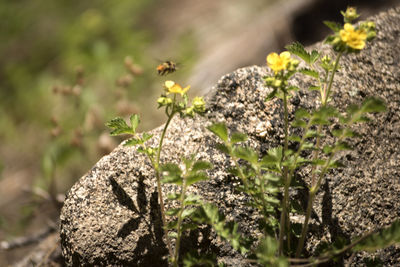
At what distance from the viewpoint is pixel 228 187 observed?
6.56ft

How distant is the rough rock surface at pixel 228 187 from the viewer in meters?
1.93

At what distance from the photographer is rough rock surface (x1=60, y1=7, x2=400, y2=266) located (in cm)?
193

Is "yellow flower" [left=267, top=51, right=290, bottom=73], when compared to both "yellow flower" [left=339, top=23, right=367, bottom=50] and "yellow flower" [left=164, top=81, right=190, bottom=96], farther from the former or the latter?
"yellow flower" [left=164, top=81, right=190, bottom=96]

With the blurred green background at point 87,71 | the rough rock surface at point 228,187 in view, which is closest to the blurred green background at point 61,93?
the blurred green background at point 87,71

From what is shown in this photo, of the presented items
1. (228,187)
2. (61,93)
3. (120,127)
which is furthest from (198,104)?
(61,93)

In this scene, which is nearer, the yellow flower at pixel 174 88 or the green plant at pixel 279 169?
the green plant at pixel 279 169

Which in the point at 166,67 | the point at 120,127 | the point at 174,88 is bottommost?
the point at 120,127

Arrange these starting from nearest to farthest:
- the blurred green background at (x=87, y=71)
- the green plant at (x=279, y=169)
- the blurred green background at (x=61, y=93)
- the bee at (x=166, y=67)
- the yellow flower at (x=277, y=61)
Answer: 1. the green plant at (x=279, y=169)
2. the yellow flower at (x=277, y=61)
3. the bee at (x=166, y=67)
4. the blurred green background at (x=61, y=93)
5. the blurred green background at (x=87, y=71)

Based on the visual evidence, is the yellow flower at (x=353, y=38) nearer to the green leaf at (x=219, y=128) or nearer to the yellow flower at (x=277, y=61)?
the yellow flower at (x=277, y=61)

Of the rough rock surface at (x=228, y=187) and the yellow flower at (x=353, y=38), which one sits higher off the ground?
the yellow flower at (x=353, y=38)

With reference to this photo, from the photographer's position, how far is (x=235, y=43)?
540 cm

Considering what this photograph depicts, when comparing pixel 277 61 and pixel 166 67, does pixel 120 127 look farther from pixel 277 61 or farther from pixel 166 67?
pixel 277 61

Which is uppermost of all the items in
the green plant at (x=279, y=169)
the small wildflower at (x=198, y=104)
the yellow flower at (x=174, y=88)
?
the yellow flower at (x=174, y=88)

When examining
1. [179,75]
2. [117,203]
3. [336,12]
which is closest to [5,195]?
[179,75]
